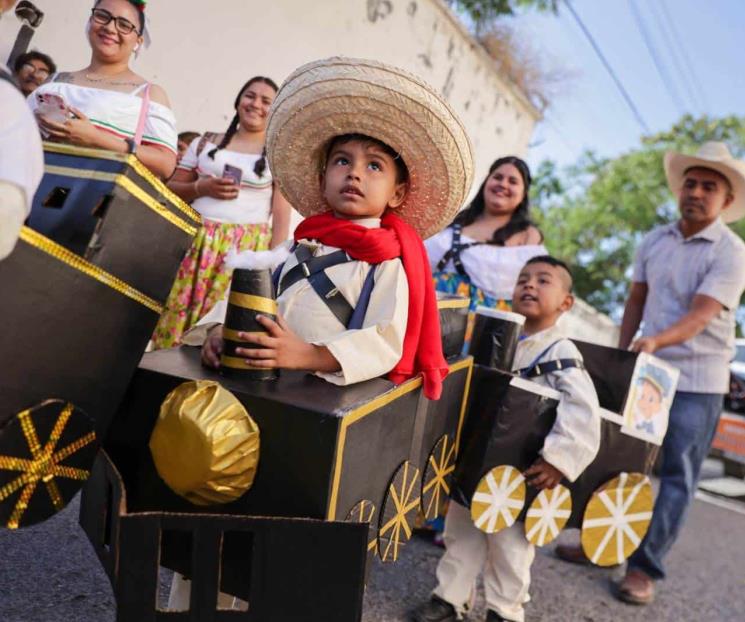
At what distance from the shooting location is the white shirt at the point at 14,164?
42.9 inches

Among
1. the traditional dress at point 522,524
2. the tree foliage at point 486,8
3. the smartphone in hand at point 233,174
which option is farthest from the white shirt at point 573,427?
the tree foliage at point 486,8

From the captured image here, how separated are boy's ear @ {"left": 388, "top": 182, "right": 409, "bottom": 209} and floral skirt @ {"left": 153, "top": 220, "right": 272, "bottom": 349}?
1.34 metres

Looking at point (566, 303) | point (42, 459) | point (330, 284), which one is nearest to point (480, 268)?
point (566, 303)

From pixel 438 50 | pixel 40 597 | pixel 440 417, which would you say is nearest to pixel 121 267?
pixel 440 417

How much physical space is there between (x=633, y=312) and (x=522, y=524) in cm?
182

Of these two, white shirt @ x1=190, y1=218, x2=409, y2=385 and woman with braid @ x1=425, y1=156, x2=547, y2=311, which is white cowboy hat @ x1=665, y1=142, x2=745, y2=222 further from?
white shirt @ x1=190, y1=218, x2=409, y2=385

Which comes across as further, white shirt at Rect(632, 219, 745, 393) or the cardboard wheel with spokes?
white shirt at Rect(632, 219, 745, 393)

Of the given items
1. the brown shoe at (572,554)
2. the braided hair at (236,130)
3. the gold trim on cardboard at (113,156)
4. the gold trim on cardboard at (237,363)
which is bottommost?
the brown shoe at (572,554)

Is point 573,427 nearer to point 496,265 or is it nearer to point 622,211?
point 496,265

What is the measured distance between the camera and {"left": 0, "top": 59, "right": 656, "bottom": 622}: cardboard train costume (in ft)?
3.99

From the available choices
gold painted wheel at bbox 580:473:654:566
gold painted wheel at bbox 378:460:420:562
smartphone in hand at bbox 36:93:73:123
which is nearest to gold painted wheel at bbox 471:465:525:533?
gold painted wheel at bbox 580:473:654:566

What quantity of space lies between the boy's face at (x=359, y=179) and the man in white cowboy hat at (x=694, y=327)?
6.00 feet

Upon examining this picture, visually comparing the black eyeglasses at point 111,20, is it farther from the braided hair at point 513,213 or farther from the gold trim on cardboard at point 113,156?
the braided hair at point 513,213

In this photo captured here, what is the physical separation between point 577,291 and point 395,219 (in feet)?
57.6
